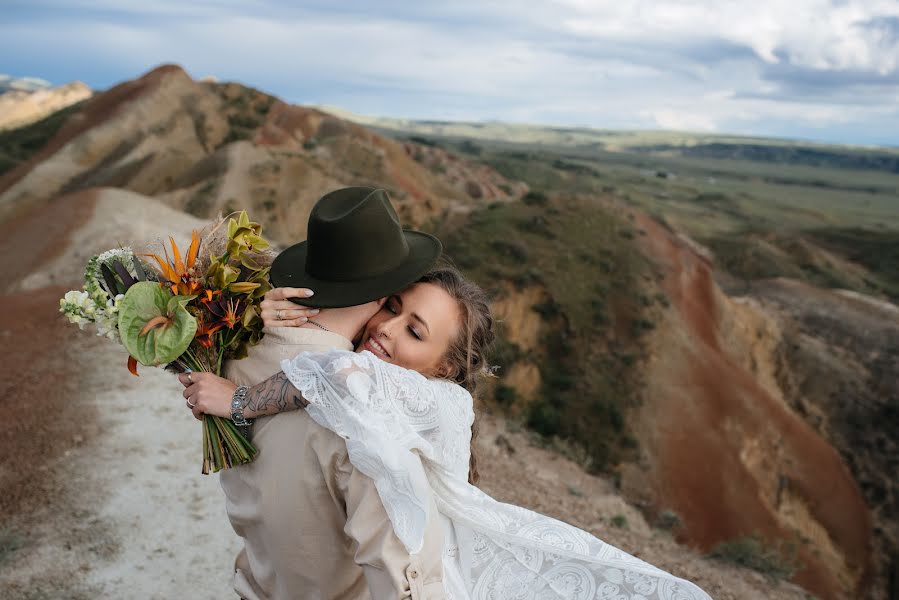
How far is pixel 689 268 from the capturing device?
2050 centimetres

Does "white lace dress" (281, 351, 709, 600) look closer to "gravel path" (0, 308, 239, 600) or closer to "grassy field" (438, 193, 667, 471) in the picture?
"gravel path" (0, 308, 239, 600)

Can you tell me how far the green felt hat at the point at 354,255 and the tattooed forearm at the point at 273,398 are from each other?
0.29 metres

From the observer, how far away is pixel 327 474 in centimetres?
191

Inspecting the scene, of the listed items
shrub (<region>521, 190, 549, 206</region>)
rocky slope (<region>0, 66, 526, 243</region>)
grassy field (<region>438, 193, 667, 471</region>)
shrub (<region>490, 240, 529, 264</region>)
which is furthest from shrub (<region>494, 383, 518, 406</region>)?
rocky slope (<region>0, 66, 526, 243</region>)

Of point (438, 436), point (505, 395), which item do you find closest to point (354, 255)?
point (438, 436)

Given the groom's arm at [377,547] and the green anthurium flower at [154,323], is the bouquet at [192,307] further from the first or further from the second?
the groom's arm at [377,547]

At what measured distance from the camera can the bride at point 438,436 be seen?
1854mm

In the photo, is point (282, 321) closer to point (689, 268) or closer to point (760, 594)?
point (760, 594)

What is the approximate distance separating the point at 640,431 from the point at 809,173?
391 ft

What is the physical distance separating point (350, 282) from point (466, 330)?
1.68 feet

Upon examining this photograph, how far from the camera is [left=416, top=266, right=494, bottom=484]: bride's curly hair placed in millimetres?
2459

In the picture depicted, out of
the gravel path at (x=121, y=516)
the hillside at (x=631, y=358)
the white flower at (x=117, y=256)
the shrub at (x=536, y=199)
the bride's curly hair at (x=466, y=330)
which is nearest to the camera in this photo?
the white flower at (x=117, y=256)

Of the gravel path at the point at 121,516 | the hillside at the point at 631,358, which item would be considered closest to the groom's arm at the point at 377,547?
the gravel path at the point at 121,516

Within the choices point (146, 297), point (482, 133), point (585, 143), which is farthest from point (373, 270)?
point (482, 133)
